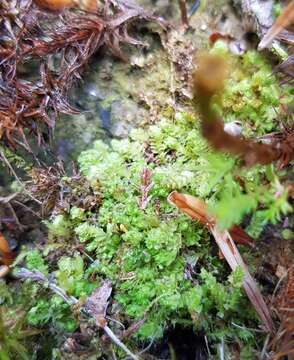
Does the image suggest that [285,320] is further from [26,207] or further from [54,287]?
[26,207]

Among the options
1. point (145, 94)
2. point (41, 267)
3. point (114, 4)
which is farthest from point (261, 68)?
point (41, 267)

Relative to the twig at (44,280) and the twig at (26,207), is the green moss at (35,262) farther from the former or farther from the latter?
the twig at (26,207)

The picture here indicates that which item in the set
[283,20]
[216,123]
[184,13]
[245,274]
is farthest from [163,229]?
[184,13]

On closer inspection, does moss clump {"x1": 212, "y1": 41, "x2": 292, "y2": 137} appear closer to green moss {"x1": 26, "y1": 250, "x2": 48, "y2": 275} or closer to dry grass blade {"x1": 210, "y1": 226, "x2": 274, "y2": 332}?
dry grass blade {"x1": 210, "y1": 226, "x2": 274, "y2": 332}

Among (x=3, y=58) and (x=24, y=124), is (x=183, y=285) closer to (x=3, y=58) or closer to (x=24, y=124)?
(x=24, y=124)

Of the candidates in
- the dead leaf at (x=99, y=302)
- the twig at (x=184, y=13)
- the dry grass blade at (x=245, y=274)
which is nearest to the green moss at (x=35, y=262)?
the dead leaf at (x=99, y=302)
